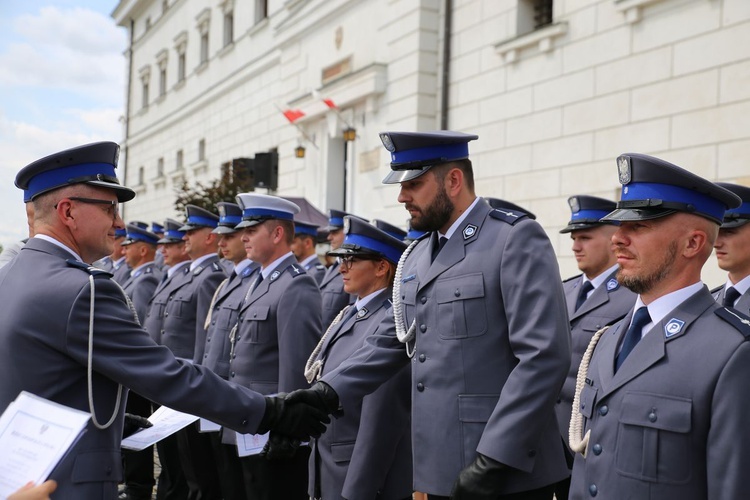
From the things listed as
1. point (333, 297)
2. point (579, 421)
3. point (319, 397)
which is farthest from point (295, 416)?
point (333, 297)

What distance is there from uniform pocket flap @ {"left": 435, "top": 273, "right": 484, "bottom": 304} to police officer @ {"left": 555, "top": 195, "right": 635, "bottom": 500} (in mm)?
1439

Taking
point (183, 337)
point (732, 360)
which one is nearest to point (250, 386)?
point (183, 337)

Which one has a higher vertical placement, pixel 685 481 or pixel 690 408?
pixel 690 408

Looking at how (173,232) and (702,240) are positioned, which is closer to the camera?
(702,240)

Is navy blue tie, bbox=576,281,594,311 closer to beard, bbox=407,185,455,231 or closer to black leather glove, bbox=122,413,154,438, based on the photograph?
beard, bbox=407,185,455,231

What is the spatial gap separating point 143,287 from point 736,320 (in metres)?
6.94

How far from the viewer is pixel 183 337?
6.93 metres

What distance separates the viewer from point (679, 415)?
90.6 inches

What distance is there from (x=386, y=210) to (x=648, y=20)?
5.44 meters

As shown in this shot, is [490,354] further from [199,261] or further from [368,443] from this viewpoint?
[199,261]

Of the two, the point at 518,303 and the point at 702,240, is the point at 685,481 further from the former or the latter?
the point at 518,303

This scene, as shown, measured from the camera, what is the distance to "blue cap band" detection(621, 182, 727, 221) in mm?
2529

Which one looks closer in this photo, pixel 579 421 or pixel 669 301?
pixel 669 301

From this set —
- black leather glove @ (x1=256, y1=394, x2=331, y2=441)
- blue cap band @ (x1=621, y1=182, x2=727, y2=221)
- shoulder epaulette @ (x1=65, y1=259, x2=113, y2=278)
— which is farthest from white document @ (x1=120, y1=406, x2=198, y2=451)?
blue cap band @ (x1=621, y1=182, x2=727, y2=221)
